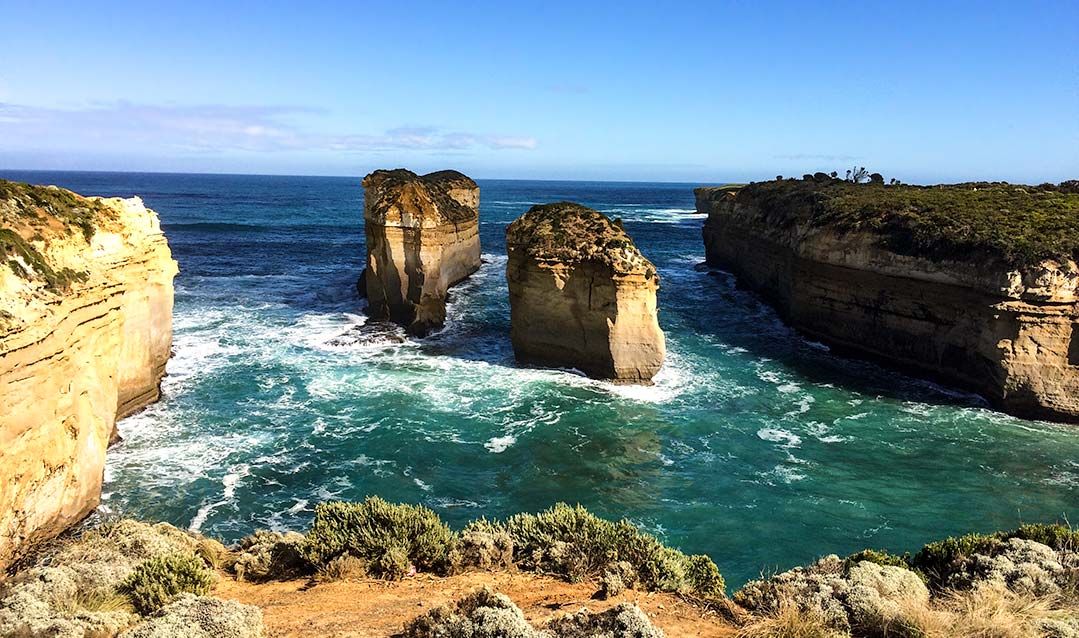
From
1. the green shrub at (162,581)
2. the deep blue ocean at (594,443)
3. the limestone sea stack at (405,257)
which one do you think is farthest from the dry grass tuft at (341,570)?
the limestone sea stack at (405,257)

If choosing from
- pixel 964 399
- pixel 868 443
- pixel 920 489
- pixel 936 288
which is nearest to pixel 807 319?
pixel 936 288

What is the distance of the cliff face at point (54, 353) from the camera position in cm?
1077

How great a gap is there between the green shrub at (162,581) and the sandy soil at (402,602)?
1.65 ft

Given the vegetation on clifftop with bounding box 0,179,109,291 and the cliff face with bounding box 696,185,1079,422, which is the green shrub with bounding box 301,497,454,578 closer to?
the vegetation on clifftop with bounding box 0,179,109,291

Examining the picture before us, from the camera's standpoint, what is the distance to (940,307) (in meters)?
24.1

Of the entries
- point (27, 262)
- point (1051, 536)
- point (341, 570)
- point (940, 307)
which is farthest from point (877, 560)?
point (940, 307)

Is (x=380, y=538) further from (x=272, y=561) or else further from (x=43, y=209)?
(x=43, y=209)

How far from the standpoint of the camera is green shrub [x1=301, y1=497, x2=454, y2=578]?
9180mm

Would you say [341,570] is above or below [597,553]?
below

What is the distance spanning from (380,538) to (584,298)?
47.3 feet

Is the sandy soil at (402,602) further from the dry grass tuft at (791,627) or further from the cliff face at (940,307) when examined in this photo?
the cliff face at (940,307)

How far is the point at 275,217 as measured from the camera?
81.5 metres

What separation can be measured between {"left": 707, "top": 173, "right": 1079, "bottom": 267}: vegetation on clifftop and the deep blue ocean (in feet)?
17.4

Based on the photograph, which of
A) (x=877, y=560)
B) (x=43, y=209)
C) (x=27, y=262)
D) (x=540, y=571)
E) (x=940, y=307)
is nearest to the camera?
(x=540, y=571)
